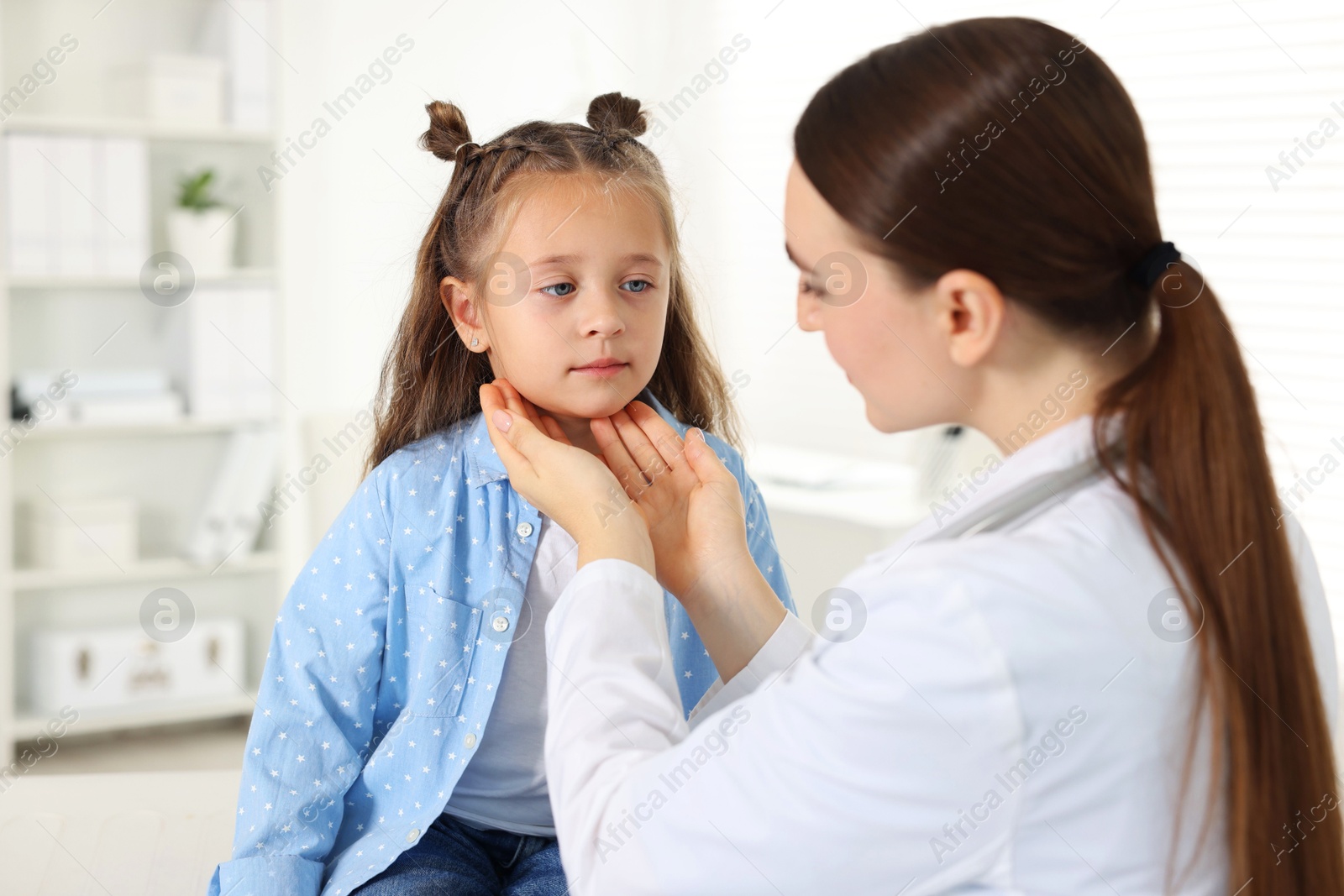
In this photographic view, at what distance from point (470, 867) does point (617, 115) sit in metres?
0.89

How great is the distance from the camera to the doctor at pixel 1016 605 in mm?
723

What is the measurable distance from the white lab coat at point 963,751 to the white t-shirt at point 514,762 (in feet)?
1.40

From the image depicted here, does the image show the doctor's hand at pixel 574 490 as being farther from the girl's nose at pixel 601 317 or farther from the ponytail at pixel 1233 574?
the ponytail at pixel 1233 574

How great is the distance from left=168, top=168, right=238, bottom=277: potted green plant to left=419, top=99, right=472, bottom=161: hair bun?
188cm

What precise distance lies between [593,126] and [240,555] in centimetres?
222

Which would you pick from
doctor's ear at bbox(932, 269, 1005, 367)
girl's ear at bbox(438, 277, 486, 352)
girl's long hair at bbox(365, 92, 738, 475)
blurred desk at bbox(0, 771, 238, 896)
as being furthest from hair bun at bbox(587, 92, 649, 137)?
blurred desk at bbox(0, 771, 238, 896)

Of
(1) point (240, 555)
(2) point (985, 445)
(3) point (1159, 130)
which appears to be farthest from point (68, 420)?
(3) point (1159, 130)

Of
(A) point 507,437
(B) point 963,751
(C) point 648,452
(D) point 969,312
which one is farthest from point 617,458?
(B) point 963,751

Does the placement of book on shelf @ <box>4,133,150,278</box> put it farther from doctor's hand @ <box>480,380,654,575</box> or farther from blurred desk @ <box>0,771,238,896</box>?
doctor's hand @ <box>480,380,654,575</box>

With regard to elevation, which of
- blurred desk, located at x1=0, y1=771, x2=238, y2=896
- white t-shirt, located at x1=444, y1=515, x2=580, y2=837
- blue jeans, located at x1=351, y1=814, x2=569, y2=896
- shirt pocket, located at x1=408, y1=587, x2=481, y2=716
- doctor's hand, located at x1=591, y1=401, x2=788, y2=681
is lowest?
blurred desk, located at x1=0, y1=771, x2=238, y2=896

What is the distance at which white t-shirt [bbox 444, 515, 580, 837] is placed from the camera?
1.23 metres

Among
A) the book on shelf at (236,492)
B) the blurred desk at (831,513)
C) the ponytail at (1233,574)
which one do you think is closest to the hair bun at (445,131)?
the ponytail at (1233,574)

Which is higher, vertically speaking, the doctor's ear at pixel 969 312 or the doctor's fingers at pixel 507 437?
the doctor's ear at pixel 969 312

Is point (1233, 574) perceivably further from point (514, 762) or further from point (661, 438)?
point (514, 762)
